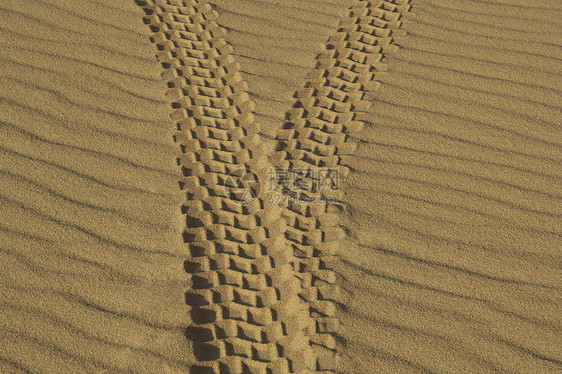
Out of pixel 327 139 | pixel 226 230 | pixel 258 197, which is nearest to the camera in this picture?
pixel 226 230

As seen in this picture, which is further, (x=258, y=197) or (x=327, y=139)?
(x=327, y=139)

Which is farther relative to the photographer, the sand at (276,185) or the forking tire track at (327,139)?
the forking tire track at (327,139)

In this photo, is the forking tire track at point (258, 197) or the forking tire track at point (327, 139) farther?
the forking tire track at point (327, 139)

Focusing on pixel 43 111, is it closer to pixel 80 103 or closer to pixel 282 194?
pixel 80 103

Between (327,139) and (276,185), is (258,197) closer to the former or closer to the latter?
(276,185)

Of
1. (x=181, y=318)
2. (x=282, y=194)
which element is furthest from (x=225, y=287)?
(x=282, y=194)

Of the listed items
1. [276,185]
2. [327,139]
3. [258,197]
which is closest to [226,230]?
[258,197]
